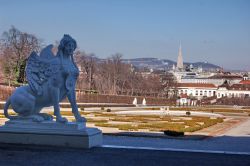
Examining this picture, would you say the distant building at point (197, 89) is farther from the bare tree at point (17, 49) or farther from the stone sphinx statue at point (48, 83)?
the stone sphinx statue at point (48, 83)

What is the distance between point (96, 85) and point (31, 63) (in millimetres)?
78715

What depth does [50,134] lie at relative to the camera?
10273 millimetres

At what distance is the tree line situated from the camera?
60938 mm

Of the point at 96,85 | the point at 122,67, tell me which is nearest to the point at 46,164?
the point at 96,85

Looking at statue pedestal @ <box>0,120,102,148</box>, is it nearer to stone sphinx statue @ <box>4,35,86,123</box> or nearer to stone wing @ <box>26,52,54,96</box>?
stone sphinx statue @ <box>4,35,86,123</box>

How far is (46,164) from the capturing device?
8.12 meters

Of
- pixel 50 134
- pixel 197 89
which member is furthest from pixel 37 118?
pixel 197 89

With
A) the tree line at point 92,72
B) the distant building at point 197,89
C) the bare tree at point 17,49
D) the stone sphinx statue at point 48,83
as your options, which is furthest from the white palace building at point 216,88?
the stone sphinx statue at point 48,83

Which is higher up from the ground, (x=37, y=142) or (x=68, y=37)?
(x=68, y=37)

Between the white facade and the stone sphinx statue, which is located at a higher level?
the white facade

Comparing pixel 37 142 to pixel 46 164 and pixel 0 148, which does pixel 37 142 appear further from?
pixel 46 164

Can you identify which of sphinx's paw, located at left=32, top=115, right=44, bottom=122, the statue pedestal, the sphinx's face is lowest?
the statue pedestal

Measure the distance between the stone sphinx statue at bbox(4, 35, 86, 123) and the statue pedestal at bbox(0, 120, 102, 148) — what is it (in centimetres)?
19

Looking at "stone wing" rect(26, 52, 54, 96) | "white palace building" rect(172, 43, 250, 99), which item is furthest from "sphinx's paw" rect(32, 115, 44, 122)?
"white palace building" rect(172, 43, 250, 99)
